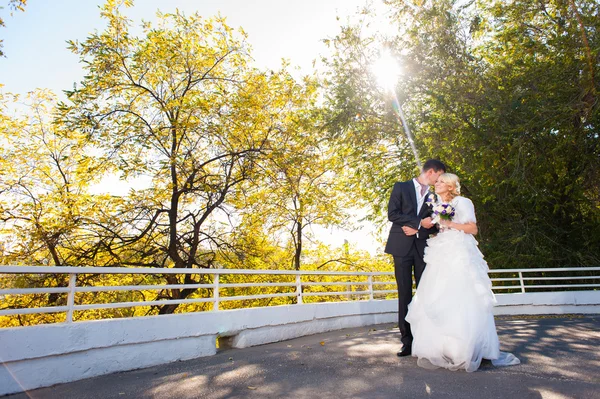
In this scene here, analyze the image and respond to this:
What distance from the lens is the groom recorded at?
5930mm

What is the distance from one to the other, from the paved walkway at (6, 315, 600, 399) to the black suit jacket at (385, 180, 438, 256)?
4.51 feet

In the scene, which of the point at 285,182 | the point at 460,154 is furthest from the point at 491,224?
the point at 285,182

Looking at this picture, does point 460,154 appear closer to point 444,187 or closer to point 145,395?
point 444,187

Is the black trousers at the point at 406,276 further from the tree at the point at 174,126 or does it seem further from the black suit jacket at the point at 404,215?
the tree at the point at 174,126

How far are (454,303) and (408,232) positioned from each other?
1081 mm

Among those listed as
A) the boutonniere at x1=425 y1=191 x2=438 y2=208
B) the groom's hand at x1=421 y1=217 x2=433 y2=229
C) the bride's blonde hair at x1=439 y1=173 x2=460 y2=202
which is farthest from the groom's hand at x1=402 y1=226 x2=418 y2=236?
the bride's blonde hair at x1=439 y1=173 x2=460 y2=202

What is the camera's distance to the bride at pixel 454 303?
500cm

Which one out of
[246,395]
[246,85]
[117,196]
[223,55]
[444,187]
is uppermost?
[223,55]

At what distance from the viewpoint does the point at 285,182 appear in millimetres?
17062

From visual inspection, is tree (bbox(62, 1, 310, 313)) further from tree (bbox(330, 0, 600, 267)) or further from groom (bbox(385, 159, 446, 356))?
groom (bbox(385, 159, 446, 356))

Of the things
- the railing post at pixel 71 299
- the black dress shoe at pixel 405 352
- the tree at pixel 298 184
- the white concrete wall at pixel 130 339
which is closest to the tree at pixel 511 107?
the tree at pixel 298 184

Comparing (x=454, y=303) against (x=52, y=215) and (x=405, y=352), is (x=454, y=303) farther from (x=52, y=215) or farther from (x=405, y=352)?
(x=52, y=215)

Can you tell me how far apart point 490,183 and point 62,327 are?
14.5 m

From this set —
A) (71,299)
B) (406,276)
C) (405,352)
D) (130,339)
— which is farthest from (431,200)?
(71,299)
